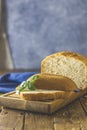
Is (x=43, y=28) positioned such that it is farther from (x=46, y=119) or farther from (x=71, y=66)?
(x=46, y=119)

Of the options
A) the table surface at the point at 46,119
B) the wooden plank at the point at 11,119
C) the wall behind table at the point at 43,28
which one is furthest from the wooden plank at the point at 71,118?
the wall behind table at the point at 43,28

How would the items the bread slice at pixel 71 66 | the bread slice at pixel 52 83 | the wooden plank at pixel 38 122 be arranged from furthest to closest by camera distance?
→ the bread slice at pixel 71 66 → the bread slice at pixel 52 83 → the wooden plank at pixel 38 122

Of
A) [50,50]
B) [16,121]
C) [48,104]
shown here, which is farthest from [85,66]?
[50,50]

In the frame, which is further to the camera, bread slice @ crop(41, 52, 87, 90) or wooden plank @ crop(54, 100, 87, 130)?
bread slice @ crop(41, 52, 87, 90)

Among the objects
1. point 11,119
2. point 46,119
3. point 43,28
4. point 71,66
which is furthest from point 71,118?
point 43,28

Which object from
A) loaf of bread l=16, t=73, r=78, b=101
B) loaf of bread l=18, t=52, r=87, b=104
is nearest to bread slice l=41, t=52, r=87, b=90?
loaf of bread l=18, t=52, r=87, b=104

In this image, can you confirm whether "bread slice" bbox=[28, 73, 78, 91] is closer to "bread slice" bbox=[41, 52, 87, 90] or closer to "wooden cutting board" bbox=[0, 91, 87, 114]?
"wooden cutting board" bbox=[0, 91, 87, 114]

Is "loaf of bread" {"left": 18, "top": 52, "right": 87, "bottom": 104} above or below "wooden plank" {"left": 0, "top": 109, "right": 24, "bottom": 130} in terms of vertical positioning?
above

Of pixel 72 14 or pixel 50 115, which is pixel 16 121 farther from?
pixel 72 14

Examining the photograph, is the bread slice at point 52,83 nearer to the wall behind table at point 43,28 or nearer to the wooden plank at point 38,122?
the wooden plank at point 38,122
